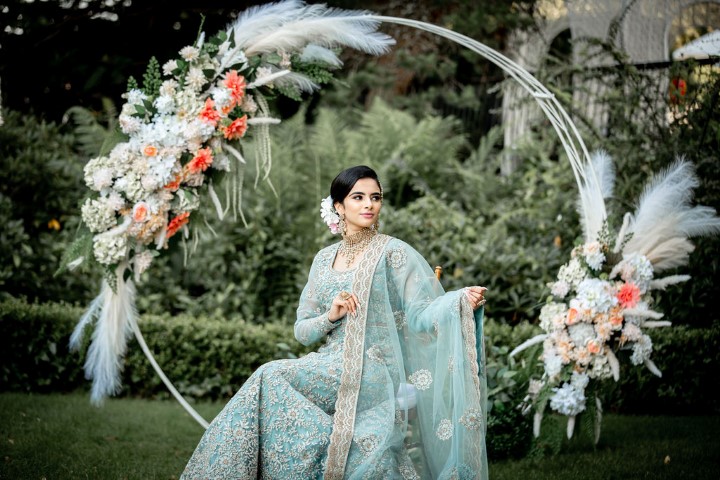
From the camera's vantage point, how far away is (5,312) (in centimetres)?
574

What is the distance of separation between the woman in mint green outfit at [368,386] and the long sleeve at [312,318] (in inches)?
0.4

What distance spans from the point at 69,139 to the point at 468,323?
5960mm

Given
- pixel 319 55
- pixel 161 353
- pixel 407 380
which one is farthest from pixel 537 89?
pixel 161 353

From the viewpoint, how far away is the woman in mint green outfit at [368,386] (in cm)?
324

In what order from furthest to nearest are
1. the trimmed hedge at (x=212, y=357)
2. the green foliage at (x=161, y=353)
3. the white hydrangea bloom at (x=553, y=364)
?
the green foliage at (x=161, y=353)
the trimmed hedge at (x=212, y=357)
the white hydrangea bloom at (x=553, y=364)

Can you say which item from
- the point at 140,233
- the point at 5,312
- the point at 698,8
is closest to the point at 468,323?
the point at 140,233

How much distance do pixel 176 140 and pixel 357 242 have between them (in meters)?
1.48

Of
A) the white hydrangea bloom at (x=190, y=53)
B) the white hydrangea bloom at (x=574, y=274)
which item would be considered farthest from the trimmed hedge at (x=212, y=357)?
the white hydrangea bloom at (x=190, y=53)

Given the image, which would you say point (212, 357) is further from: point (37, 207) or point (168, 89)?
point (37, 207)

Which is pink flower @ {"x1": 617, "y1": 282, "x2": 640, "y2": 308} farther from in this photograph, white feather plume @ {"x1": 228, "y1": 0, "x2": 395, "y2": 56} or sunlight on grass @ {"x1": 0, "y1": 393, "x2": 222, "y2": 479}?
sunlight on grass @ {"x1": 0, "y1": 393, "x2": 222, "y2": 479}

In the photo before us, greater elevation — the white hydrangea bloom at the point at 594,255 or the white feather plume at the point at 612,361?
the white hydrangea bloom at the point at 594,255

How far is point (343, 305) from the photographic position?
137 inches

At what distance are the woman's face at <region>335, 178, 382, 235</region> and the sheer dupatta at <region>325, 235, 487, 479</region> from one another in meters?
0.13

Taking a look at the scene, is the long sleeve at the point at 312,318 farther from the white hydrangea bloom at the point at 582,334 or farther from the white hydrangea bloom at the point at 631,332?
the white hydrangea bloom at the point at 631,332
